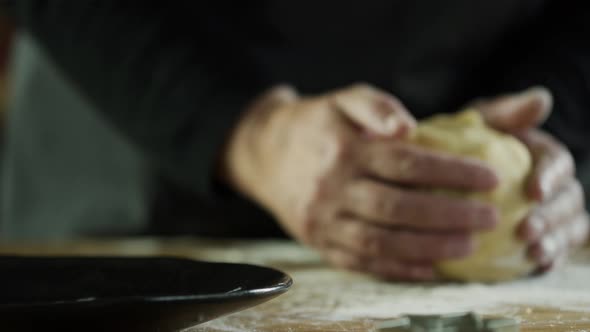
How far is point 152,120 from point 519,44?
0.83 metres

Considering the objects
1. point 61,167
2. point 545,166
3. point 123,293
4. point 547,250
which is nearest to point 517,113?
point 545,166

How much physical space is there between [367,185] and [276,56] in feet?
1.97

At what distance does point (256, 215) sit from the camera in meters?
1.45

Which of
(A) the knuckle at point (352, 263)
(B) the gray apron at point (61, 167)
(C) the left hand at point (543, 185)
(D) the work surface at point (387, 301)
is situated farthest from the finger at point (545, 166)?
(B) the gray apron at point (61, 167)

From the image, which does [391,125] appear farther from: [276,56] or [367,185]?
[276,56]

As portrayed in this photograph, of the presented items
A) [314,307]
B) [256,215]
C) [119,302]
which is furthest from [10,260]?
[256,215]

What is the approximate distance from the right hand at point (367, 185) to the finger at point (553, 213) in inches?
3.3

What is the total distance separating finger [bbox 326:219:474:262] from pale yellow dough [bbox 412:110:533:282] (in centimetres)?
2

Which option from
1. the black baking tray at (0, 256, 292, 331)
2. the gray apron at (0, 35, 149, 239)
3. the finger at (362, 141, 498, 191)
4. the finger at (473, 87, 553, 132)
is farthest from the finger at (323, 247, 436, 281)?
the gray apron at (0, 35, 149, 239)

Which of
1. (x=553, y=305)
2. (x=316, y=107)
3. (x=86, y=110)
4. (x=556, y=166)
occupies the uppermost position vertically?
(x=86, y=110)

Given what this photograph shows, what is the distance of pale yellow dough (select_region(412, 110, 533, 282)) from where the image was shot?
88cm

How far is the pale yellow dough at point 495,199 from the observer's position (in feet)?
2.87

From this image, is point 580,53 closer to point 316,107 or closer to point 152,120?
point 316,107

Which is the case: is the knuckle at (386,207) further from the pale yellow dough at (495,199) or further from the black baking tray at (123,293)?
the black baking tray at (123,293)
